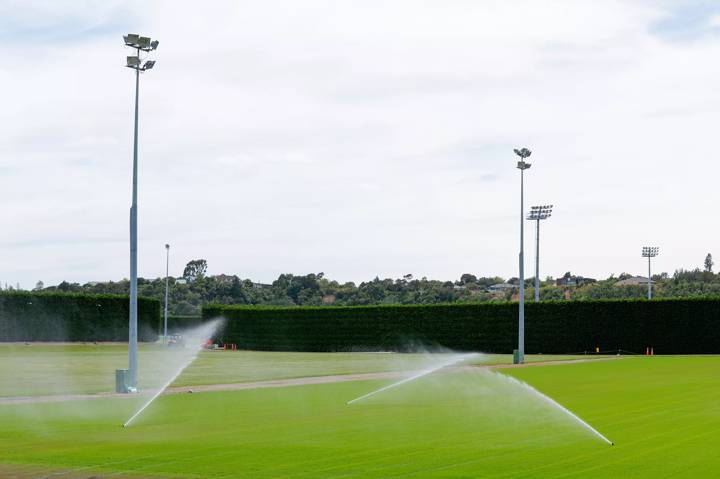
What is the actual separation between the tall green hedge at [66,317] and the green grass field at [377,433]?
2033 inches

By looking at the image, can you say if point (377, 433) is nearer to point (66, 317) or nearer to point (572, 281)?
point (66, 317)

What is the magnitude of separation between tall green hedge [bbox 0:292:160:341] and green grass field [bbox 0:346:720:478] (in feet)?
169

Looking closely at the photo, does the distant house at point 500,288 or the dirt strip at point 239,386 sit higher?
the distant house at point 500,288

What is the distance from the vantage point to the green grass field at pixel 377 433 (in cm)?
1374

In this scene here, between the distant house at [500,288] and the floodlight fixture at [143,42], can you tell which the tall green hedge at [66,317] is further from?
the distant house at [500,288]

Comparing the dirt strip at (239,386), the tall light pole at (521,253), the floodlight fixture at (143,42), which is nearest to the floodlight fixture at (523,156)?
the tall light pole at (521,253)

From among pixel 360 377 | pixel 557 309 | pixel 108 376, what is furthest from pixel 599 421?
pixel 557 309

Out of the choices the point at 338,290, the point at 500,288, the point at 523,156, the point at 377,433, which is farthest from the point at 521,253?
the point at 500,288

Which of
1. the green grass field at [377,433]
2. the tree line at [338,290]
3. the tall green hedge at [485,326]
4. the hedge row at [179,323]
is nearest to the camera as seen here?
the green grass field at [377,433]

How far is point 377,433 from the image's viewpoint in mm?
18031

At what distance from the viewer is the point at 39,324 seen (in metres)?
82.4

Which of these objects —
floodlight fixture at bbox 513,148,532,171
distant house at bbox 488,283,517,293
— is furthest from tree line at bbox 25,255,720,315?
floodlight fixture at bbox 513,148,532,171

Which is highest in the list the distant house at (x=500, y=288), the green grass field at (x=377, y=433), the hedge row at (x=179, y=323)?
the distant house at (x=500, y=288)

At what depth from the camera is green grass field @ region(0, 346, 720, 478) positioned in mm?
13742
